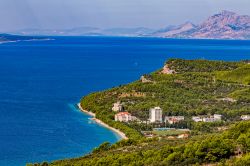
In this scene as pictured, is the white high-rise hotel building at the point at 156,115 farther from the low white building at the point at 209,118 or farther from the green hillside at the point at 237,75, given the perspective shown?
the green hillside at the point at 237,75

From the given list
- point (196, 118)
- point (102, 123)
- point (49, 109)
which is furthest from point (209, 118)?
point (49, 109)

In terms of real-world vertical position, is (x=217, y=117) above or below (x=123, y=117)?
below

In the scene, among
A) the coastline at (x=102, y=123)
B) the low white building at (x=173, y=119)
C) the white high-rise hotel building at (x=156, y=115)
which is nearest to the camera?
the coastline at (x=102, y=123)

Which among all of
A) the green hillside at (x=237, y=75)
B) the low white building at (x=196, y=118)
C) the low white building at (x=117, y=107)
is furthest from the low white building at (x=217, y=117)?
the green hillside at (x=237, y=75)

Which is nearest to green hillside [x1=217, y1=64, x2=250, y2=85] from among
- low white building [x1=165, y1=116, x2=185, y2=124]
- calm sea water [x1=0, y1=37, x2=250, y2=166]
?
calm sea water [x1=0, y1=37, x2=250, y2=166]

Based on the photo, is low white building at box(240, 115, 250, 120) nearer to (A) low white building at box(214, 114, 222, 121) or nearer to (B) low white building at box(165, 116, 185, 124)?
(A) low white building at box(214, 114, 222, 121)

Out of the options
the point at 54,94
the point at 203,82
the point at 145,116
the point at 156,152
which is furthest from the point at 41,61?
the point at 156,152

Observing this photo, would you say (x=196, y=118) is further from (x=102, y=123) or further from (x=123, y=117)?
(x=102, y=123)

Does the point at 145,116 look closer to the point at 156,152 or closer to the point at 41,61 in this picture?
the point at 156,152
